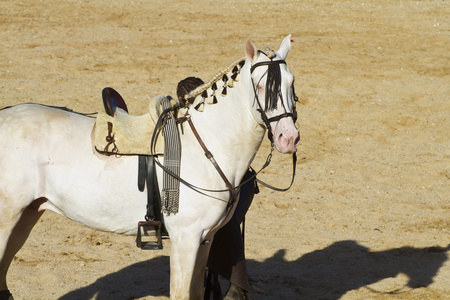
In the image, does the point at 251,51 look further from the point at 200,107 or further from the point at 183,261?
the point at 183,261

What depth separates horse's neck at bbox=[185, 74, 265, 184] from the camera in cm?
421

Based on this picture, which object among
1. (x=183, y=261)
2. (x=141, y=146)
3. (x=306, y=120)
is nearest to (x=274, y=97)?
(x=141, y=146)

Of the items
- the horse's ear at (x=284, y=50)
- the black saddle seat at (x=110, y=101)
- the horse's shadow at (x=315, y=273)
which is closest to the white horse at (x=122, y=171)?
the horse's ear at (x=284, y=50)

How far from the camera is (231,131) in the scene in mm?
4281

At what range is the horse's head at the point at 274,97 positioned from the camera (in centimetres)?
392

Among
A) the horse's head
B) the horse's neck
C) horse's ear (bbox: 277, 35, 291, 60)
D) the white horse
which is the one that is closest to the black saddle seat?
the white horse

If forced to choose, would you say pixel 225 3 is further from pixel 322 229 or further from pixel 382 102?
pixel 322 229

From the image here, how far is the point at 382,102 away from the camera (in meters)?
11.5

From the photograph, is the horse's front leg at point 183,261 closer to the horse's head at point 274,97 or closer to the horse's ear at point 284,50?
the horse's head at point 274,97

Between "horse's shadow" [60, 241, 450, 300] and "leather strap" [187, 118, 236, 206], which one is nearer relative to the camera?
"leather strap" [187, 118, 236, 206]

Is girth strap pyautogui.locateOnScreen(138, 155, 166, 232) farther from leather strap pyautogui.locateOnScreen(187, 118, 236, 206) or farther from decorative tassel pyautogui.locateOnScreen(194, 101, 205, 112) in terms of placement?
decorative tassel pyautogui.locateOnScreen(194, 101, 205, 112)

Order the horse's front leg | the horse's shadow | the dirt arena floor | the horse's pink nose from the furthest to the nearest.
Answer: the dirt arena floor < the horse's shadow < the horse's front leg < the horse's pink nose

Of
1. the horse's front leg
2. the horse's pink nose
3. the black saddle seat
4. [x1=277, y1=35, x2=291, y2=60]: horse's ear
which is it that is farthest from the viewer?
the black saddle seat

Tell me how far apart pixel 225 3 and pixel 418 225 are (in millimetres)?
9327
